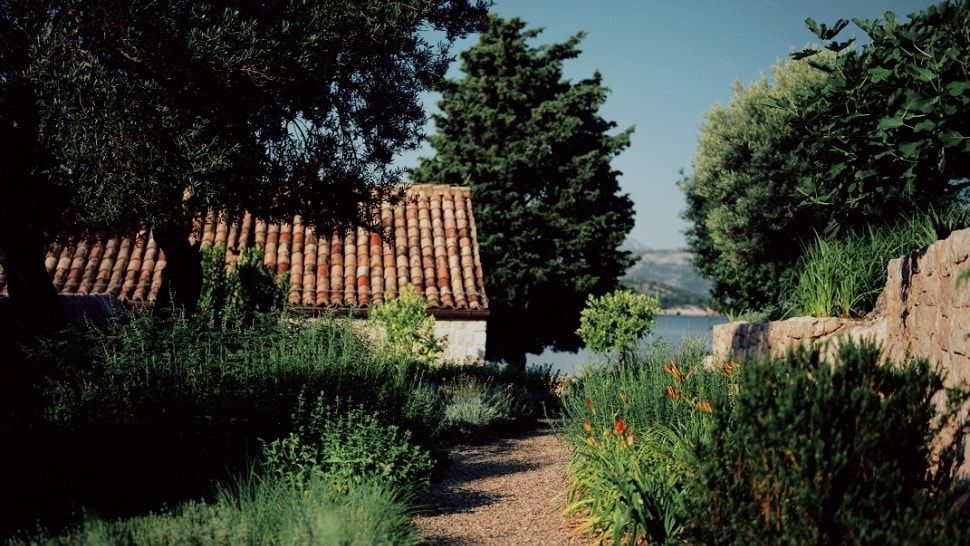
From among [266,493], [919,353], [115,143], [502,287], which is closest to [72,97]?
[115,143]

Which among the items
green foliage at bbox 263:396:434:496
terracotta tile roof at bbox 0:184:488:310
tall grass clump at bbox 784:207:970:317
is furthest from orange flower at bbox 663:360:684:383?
terracotta tile roof at bbox 0:184:488:310

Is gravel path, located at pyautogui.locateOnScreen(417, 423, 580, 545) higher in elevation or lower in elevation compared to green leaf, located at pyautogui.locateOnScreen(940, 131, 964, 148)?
lower

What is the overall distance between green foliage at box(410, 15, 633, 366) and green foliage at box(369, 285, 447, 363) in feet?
30.7

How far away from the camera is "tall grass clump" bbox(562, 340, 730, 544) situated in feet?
17.7

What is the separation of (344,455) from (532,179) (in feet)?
60.1

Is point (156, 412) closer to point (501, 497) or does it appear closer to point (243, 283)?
point (501, 497)

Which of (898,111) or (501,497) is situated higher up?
(898,111)

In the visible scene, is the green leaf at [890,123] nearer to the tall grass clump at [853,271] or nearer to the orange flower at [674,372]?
the orange flower at [674,372]

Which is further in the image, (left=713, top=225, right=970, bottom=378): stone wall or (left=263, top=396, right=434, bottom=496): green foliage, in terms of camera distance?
(left=263, top=396, right=434, bottom=496): green foliage

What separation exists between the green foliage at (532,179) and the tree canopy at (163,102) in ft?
43.4

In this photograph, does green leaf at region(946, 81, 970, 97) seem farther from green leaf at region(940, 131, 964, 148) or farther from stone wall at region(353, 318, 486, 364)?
stone wall at region(353, 318, 486, 364)

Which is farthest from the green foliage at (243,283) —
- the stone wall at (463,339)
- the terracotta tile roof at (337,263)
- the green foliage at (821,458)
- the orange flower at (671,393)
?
the green foliage at (821,458)

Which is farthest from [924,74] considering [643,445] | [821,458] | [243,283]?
[243,283]

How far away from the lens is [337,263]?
16.6 meters
